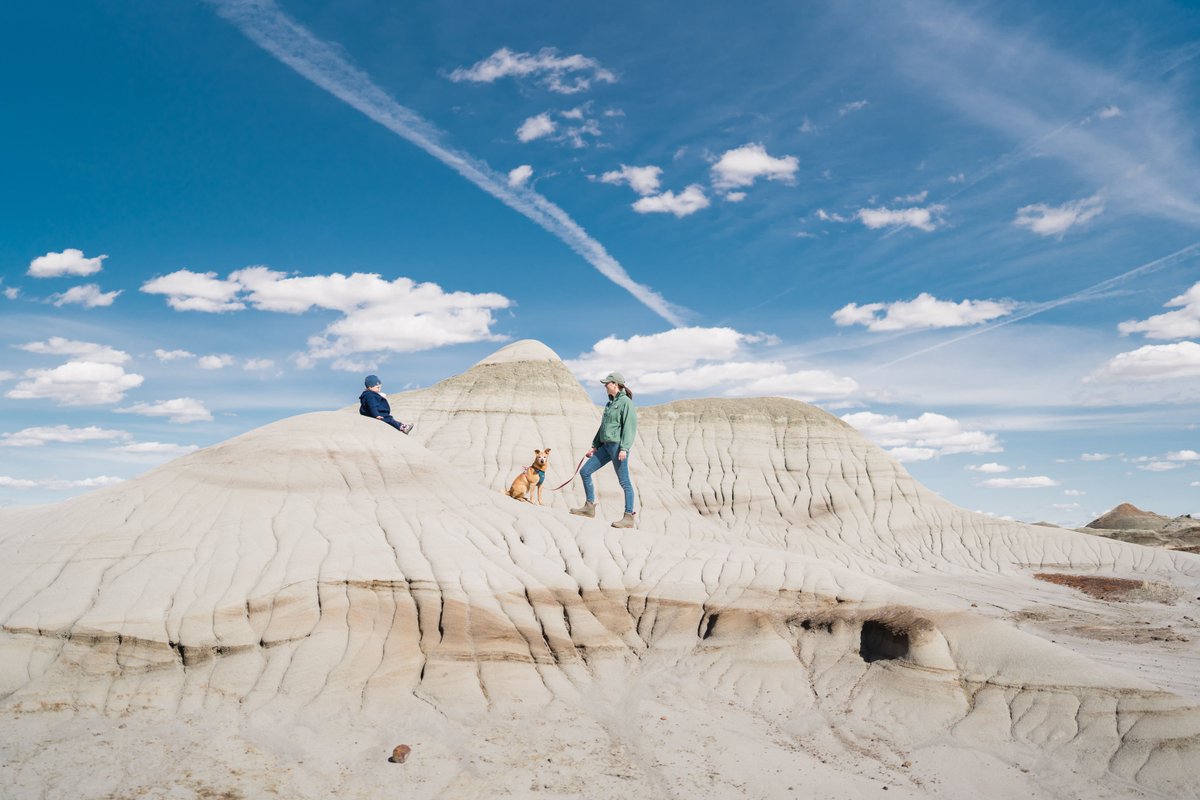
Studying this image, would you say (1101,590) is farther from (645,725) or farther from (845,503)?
(645,725)

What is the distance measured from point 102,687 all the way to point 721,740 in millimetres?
5607

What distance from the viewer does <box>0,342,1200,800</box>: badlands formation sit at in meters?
6.38

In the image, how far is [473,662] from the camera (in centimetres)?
791

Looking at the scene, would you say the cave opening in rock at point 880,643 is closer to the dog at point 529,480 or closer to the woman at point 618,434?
the woman at point 618,434

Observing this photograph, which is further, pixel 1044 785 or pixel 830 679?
pixel 830 679

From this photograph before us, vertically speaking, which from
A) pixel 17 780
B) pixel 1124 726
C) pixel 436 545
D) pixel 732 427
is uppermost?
pixel 732 427

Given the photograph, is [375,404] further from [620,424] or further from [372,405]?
[620,424]

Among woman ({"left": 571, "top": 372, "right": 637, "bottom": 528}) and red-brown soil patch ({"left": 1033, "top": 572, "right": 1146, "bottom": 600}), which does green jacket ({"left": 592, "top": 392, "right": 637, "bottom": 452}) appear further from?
red-brown soil patch ({"left": 1033, "top": 572, "right": 1146, "bottom": 600})

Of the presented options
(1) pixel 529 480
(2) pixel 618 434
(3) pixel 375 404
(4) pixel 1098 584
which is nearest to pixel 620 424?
(2) pixel 618 434

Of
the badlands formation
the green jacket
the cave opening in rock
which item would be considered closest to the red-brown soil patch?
the badlands formation

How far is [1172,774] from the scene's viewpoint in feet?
21.5

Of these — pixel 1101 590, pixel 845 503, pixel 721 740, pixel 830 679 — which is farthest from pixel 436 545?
pixel 845 503

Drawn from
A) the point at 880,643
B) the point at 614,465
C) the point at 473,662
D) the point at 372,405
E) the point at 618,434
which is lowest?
the point at 473,662

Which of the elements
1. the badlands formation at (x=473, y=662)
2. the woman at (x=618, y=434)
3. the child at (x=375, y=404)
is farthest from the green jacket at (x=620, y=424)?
the child at (x=375, y=404)
